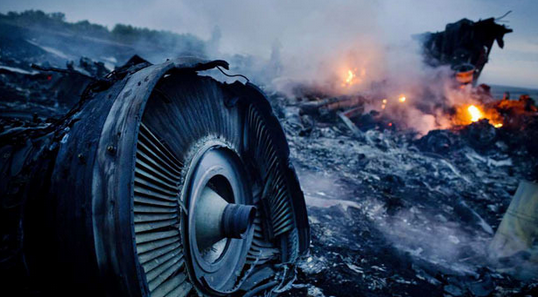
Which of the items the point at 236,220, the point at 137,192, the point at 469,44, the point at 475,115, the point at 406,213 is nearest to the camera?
the point at 137,192

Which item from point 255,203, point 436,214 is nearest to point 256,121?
point 255,203

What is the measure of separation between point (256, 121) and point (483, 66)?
2351cm

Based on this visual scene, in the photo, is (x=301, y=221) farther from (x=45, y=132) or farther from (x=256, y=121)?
(x=45, y=132)

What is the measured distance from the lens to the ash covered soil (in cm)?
308

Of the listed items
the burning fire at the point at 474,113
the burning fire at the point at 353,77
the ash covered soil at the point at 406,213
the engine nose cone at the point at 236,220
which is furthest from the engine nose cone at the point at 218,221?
the burning fire at the point at 353,77

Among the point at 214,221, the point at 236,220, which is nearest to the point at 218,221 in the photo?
the point at 214,221

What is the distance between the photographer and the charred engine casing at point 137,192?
1059 millimetres

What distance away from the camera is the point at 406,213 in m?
5.12

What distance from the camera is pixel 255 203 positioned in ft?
8.45

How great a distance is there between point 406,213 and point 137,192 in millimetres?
5099

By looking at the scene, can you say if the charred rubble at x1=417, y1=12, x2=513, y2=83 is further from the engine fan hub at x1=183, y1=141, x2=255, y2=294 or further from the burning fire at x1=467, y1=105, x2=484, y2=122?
the engine fan hub at x1=183, y1=141, x2=255, y2=294

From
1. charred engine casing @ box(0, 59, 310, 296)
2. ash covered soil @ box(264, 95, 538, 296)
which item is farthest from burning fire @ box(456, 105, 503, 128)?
charred engine casing @ box(0, 59, 310, 296)

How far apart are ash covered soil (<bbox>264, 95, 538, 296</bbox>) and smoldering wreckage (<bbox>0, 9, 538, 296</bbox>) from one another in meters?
0.03

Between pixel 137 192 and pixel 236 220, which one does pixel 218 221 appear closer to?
pixel 236 220
